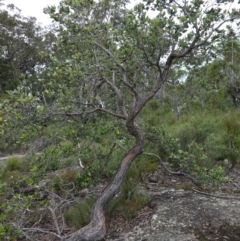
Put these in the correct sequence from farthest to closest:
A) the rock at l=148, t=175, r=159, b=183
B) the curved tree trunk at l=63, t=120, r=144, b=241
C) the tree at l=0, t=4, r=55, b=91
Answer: the tree at l=0, t=4, r=55, b=91 < the rock at l=148, t=175, r=159, b=183 < the curved tree trunk at l=63, t=120, r=144, b=241

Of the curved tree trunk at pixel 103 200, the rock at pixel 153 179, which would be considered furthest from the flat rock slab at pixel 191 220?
the rock at pixel 153 179

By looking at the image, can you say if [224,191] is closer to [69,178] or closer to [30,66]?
[69,178]

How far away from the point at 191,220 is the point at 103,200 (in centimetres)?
107

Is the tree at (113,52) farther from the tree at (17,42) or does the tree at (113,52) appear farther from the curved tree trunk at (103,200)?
the tree at (17,42)

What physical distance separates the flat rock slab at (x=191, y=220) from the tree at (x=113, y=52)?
0.59 meters

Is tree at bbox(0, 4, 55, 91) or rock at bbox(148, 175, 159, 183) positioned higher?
tree at bbox(0, 4, 55, 91)

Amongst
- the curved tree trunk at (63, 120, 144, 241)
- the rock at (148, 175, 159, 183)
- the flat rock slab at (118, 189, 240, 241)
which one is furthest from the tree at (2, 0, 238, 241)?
the rock at (148, 175, 159, 183)

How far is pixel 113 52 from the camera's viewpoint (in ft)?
14.8

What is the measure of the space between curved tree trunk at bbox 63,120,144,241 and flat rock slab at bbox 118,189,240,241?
39cm

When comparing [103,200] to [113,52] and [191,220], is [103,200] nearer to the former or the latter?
[191,220]

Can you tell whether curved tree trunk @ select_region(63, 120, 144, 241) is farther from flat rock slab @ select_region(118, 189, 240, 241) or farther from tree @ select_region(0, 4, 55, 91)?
tree @ select_region(0, 4, 55, 91)

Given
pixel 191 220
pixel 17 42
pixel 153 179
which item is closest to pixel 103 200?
pixel 191 220

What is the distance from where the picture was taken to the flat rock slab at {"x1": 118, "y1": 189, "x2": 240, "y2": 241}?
3.79m

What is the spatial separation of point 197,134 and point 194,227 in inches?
133
